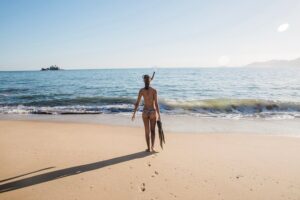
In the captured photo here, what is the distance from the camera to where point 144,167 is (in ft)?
16.7

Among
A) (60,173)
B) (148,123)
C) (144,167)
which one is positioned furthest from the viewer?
(148,123)

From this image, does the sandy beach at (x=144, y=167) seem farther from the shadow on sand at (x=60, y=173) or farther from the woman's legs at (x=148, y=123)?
the woman's legs at (x=148, y=123)

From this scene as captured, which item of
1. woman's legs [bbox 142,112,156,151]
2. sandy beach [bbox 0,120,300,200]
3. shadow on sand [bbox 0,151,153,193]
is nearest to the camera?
sandy beach [bbox 0,120,300,200]

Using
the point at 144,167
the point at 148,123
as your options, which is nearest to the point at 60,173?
the point at 144,167

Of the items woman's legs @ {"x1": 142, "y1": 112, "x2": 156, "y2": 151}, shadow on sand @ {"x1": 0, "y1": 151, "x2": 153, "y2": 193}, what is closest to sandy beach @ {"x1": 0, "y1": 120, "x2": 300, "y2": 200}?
shadow on sand @ {"x1": 0, "y1": 151, "x2": 153, "y2": 193}

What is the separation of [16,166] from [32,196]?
1572 mm

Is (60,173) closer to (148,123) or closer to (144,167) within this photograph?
(144,167)

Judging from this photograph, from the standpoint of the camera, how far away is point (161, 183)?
4.33m

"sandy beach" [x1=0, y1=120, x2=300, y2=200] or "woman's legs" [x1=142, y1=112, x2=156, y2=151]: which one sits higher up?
"woman's legs" [x1=142, y1=112, x2=156, y2=151]

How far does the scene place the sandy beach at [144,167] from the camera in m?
4.05

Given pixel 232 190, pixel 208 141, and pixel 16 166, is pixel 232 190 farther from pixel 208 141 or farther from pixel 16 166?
pixel 16 166

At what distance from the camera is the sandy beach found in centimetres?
405

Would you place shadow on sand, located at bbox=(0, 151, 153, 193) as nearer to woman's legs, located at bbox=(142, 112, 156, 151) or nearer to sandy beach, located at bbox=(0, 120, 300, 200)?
sandy beach, located at bbox=(0, 120, 300, 200)

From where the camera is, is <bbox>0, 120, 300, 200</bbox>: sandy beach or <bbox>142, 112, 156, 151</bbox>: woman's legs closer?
<bbox>0, 120, 300, 200</bbox>: sandy beach
